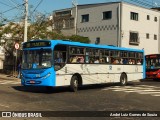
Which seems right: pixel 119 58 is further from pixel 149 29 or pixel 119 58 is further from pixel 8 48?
pixel 149 29

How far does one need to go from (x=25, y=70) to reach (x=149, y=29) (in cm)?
3610

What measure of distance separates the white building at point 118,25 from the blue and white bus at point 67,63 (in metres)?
23.6

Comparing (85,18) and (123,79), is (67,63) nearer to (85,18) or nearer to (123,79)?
(123,79)

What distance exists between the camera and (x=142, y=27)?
5231 cm

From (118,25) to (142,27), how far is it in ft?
17.7

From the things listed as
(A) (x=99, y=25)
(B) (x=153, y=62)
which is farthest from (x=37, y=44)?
(A) (x=99, y=25)

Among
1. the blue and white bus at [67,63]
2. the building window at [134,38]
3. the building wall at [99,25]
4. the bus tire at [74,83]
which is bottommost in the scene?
the bus tire at [74,83]

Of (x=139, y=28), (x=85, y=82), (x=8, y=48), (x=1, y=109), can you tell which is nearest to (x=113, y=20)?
(x=139, y=28)

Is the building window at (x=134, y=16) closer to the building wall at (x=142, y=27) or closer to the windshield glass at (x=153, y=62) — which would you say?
the building wall at (x=142, y=27)

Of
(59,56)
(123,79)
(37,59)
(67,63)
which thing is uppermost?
(59,56)

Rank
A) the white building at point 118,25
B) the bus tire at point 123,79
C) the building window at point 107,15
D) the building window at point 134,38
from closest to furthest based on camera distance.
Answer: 1. the bus tire at point 123,79
2. the white building at point 118,25
3. the building window at point 107,15
4. the building window at point 134,38

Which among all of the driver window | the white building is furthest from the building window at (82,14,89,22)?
the driver window

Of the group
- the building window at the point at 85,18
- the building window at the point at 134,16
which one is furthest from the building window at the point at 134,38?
the building window at the point at 85,18

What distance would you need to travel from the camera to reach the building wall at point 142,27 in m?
48.9
